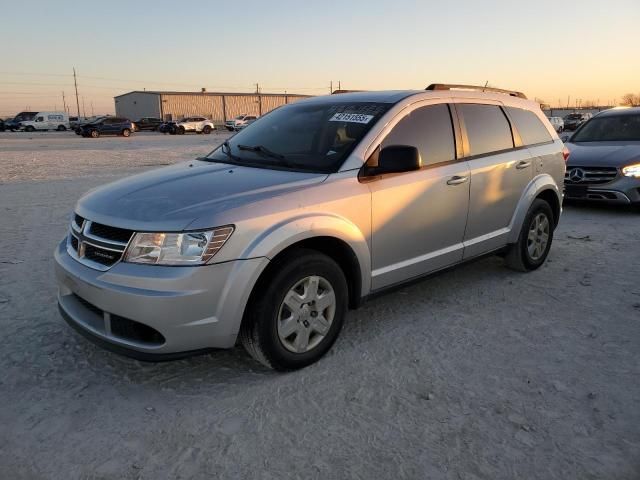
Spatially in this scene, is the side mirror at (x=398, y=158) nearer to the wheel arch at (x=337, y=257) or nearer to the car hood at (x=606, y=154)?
the wheel arch at (x=337, y=257)

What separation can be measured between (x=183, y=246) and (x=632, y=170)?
7.46 metres

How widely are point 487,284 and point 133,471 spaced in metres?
3.55

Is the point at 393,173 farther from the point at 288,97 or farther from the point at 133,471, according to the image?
the point at 288,97

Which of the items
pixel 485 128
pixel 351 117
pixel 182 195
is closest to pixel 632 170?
pixel 485 128

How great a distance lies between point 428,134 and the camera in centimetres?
400

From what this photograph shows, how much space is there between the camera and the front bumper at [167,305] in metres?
2.72

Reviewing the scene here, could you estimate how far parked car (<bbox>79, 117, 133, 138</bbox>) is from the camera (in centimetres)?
3738

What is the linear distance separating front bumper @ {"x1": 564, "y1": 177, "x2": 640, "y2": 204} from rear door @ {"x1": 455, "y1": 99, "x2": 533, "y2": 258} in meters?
3.74

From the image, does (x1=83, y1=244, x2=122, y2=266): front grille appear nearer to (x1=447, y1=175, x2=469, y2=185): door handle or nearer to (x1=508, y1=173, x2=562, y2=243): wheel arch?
(x1=447, y1=175, x2=469, y2=185): door handle

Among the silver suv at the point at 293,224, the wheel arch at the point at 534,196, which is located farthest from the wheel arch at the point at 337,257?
the wheel arch at the point at 534,196

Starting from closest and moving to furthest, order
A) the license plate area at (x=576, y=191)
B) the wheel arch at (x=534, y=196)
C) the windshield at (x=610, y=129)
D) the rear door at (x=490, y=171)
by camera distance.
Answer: the rear door at (x=490, y=171), the wheel arch at (x=534, y=196), the license plate area at (x=576, y=191), the windshield at (x=610, y=129)

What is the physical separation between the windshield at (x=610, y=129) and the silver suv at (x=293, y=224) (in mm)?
5184

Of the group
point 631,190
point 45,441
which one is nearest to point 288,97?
point 631,190

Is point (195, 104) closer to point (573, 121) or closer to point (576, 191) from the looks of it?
point (573, 121)
